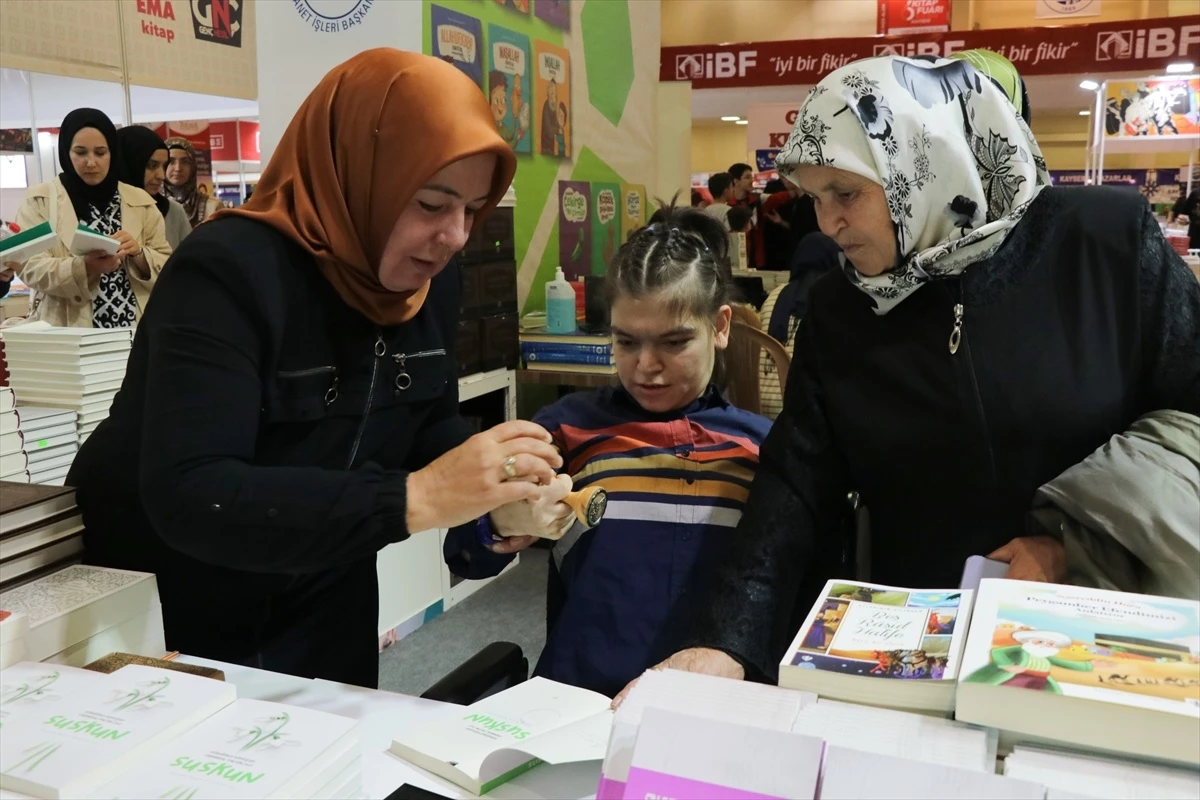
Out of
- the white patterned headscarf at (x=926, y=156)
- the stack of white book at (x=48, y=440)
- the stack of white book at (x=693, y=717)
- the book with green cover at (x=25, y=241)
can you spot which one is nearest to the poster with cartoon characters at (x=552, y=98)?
the stack of white book at (x=48, y=440)

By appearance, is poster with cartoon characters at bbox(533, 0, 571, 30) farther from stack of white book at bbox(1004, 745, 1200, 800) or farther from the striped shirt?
stack of white book at bbox(1004, 745, 1200, 800)

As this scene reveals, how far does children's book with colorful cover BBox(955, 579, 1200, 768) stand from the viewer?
0.73 metres

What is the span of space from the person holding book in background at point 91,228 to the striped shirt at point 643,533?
253 centimetres

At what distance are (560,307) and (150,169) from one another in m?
Result: 1.95

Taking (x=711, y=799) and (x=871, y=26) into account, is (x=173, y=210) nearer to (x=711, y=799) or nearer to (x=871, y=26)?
(x=711, y=799)

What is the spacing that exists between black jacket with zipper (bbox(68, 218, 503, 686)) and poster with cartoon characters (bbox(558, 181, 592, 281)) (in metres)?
3.09

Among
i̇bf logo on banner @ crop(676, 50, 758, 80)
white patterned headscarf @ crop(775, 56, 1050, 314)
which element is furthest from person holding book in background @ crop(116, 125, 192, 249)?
i̇bf logo on banner @ crop(676, 50, 758, 80)

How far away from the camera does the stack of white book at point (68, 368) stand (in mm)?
2834

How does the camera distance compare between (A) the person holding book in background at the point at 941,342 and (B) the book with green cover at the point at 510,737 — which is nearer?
(B) the book with green cover at the point at 510,737

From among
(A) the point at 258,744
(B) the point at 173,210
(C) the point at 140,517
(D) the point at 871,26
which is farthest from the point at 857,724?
(D) the point at 871,26

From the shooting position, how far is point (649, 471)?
177cm

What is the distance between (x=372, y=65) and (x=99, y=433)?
0.67m

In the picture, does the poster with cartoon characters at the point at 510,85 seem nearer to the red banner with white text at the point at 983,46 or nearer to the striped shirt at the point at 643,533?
the striped shirt at the point at 643,533

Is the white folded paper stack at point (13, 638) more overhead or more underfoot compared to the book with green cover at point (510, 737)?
more overhead
